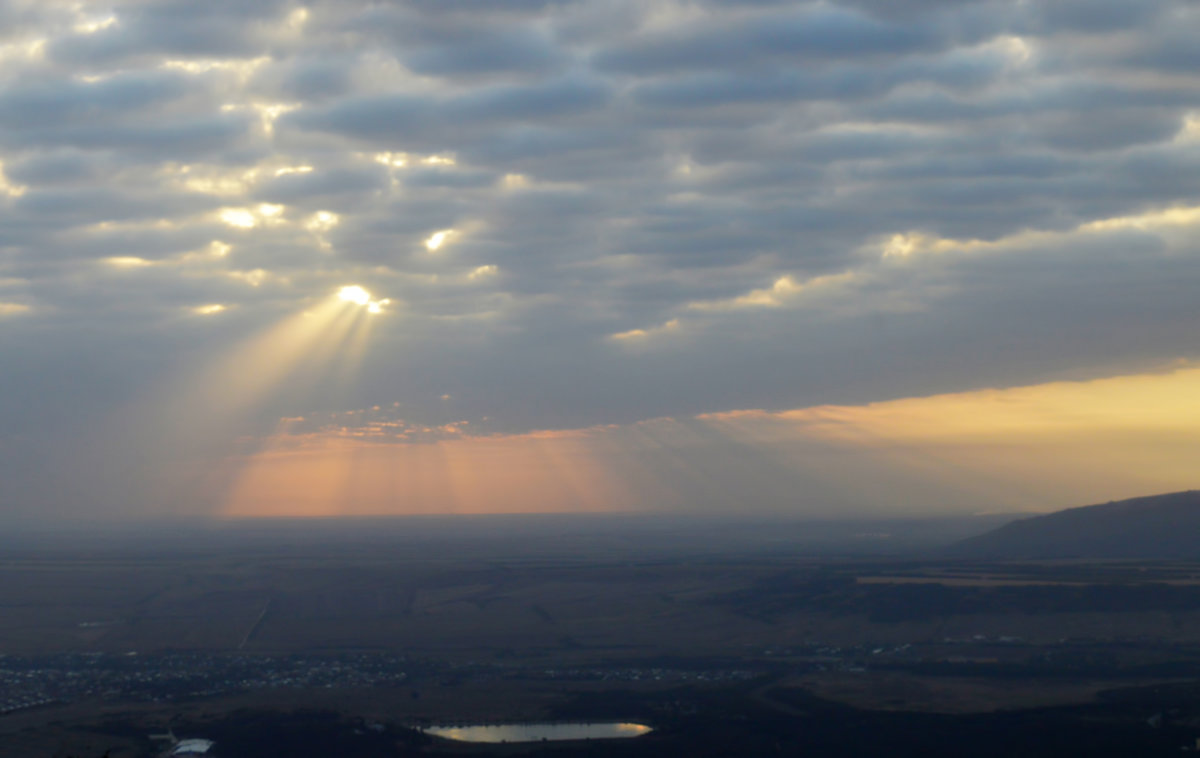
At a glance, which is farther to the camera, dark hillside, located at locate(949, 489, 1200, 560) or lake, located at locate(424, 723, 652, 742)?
dark hillside, located at locate(949, 489, 1200, 560)

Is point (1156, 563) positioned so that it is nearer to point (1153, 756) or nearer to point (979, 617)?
point (979, 617)

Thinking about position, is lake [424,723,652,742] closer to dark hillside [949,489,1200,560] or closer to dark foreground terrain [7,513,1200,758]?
dark foreground terrain [7,513,1200,758]

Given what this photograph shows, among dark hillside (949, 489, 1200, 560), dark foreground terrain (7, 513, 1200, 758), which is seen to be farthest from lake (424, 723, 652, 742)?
dark hillside (949, 489, 1200, 560)

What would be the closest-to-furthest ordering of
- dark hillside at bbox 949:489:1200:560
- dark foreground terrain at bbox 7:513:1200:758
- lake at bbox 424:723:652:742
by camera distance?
dark foreground terrain at bbox 7:513:1200:758
lake at bbox 424:723:652:742
dark hillside at bbox 949:489:1200:560

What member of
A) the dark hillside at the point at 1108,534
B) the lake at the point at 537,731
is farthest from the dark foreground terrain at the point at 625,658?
the dark hillside at the point at 1108,534

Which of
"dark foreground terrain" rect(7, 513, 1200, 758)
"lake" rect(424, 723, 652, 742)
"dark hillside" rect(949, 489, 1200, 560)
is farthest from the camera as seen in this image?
"dark hillside" rect(949, 489, 1200, 560)

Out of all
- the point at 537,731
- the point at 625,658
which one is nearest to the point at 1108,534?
the point at 625,658

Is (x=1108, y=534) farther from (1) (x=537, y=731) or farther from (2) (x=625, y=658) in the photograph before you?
(1) (x=537, y=731)
